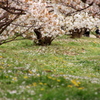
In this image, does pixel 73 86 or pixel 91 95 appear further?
pixel 73 86

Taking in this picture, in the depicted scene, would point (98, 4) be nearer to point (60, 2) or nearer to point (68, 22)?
point (60, 2)

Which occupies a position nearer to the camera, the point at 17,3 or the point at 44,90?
the point at 44,90

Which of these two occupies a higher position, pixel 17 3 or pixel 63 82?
pixel 17 3

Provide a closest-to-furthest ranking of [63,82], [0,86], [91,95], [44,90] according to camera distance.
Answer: [91,95] → [44,90] → [0,86] → [63,82]

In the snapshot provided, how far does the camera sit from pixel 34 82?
34.8 ft

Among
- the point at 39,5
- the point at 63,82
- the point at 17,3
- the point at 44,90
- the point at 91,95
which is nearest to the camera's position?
the point at 91,95

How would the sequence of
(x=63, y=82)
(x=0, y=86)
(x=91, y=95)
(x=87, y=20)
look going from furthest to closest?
(x=87, y=20) < (x=63, y=82) < (x=0, y=86) < (x=91, y=95)

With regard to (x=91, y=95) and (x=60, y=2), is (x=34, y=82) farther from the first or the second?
(x=60, y=2)

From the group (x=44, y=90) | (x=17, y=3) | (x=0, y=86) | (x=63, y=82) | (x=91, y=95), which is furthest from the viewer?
(x=17, y=3)

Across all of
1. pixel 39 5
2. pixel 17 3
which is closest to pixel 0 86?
pixel 17 3

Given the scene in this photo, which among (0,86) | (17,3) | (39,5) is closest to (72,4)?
(39,5)

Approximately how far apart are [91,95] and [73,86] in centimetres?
170

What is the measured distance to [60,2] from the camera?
55.0 feet

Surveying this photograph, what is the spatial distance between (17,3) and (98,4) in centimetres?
596
